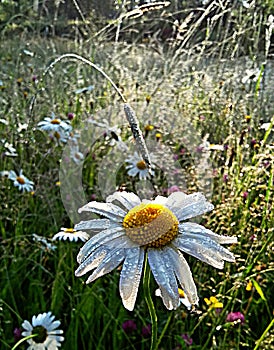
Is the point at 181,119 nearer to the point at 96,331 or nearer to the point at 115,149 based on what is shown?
the point at 115,149

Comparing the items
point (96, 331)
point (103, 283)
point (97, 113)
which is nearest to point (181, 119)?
point (97, 113)

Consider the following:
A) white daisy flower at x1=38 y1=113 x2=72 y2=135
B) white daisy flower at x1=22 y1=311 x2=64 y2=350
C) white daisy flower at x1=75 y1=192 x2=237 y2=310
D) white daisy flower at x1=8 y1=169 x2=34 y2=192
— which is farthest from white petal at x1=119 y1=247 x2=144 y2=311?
white daisy flower at x1=38 y1=113 x2=72 y2=135

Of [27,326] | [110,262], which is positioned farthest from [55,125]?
[110,262]

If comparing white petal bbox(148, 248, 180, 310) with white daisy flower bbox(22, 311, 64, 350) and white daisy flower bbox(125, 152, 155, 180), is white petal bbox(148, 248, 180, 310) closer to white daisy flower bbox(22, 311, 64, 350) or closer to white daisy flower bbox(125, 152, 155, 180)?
white daisy flower bbox(22, 311, 64, 350)

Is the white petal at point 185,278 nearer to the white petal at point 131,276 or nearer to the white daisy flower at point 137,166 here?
the white petal at point 131,276

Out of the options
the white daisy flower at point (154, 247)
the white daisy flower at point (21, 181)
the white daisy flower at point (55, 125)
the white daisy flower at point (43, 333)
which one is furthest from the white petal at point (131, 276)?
the white daisy flower at point (55, 125)

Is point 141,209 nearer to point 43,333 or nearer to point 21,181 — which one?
point 43,333

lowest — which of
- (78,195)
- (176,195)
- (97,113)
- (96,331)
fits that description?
(96,331)

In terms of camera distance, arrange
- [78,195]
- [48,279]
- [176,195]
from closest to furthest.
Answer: [176,195] < [48,279] < [78,195]
